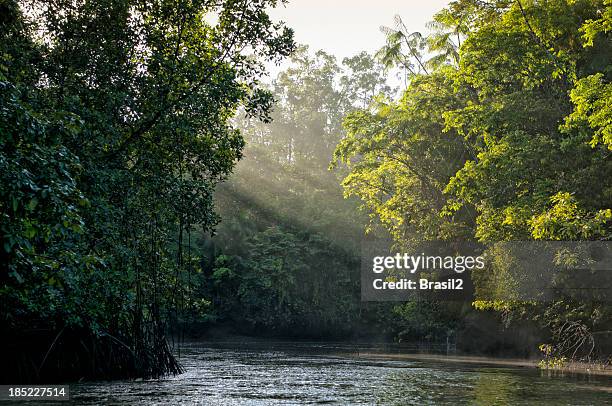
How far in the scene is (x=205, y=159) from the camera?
21875 mm


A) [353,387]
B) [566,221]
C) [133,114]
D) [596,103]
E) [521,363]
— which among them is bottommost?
[353,387]

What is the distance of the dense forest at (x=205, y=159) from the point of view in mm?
14836

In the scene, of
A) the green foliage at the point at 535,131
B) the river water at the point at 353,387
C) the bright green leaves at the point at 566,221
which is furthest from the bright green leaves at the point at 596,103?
the river water at the point at 353,387

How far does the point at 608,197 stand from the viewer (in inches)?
1077

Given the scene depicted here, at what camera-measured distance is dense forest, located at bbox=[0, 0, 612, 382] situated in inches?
584

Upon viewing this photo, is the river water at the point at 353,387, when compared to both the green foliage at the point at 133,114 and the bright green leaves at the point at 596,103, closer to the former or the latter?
the green foliage at the point at 133,114

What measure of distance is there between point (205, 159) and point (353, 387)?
7.32m

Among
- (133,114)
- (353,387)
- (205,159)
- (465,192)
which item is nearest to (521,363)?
(465,192)

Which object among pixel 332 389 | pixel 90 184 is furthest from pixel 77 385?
pixel 332 389

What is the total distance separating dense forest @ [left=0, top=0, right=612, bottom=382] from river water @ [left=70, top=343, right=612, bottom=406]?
1787mm

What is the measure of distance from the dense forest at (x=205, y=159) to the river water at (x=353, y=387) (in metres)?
1.79

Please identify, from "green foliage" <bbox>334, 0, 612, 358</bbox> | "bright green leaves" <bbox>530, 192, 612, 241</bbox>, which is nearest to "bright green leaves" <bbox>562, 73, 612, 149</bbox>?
"green foliage" <bbox>334, 0, 612, 358</bbox>

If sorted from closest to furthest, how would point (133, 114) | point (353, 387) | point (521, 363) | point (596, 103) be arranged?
point (133, 114)
point (353, 387)
point (596, 103)
point (521, 363)

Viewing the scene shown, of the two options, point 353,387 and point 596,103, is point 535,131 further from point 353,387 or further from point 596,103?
point 353,387
